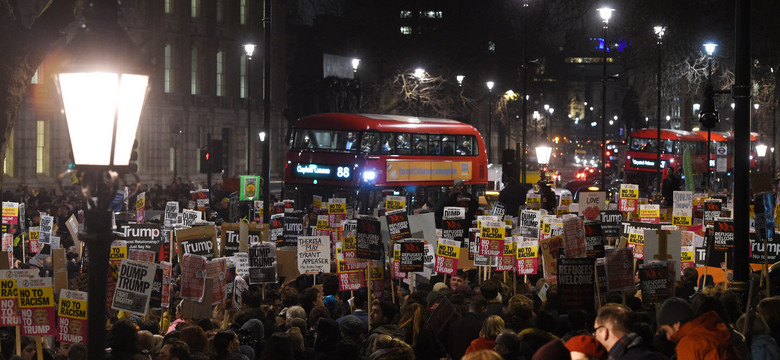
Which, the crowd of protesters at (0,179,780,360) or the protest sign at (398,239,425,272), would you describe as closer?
the crowd of protesters at (0,179,780,360)

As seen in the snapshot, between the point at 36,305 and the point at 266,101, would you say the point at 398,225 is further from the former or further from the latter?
the point at 36,305

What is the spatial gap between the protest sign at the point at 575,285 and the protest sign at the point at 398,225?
15.3 ft

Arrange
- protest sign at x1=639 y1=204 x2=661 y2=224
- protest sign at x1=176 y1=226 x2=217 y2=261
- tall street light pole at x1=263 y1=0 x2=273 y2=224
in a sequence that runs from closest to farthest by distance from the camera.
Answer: protest sign at x1=176 y1=226 x2=217 y2=261 → tall street light pole at x1=263 y1=0 x2=273 y2=224 → protest sign at x1=639 y1=204 x2=661 y2=224

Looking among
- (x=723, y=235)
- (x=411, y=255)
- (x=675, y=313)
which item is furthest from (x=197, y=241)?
(x=675, y=313)

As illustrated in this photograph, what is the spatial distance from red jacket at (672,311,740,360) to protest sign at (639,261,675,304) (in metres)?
4.13

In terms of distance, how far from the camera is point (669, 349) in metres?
7.92

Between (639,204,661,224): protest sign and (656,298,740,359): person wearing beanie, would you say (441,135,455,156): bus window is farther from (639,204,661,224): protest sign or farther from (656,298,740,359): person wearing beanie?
(656,298,740,359): person wearing beanie

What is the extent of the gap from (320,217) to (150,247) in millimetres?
5664

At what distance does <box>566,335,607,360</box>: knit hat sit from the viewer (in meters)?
5.49

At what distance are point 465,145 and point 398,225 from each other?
19980 mm

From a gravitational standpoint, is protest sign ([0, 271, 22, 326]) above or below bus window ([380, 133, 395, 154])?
below

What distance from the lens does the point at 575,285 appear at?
A: 9984 mm

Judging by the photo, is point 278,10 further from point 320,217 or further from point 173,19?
point 320,217

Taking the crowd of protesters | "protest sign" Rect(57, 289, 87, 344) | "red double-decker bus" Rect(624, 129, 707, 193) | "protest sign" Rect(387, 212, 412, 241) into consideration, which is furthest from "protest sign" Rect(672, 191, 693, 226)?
"red double-decker bus" Rect(624, 129, 707, 193)
